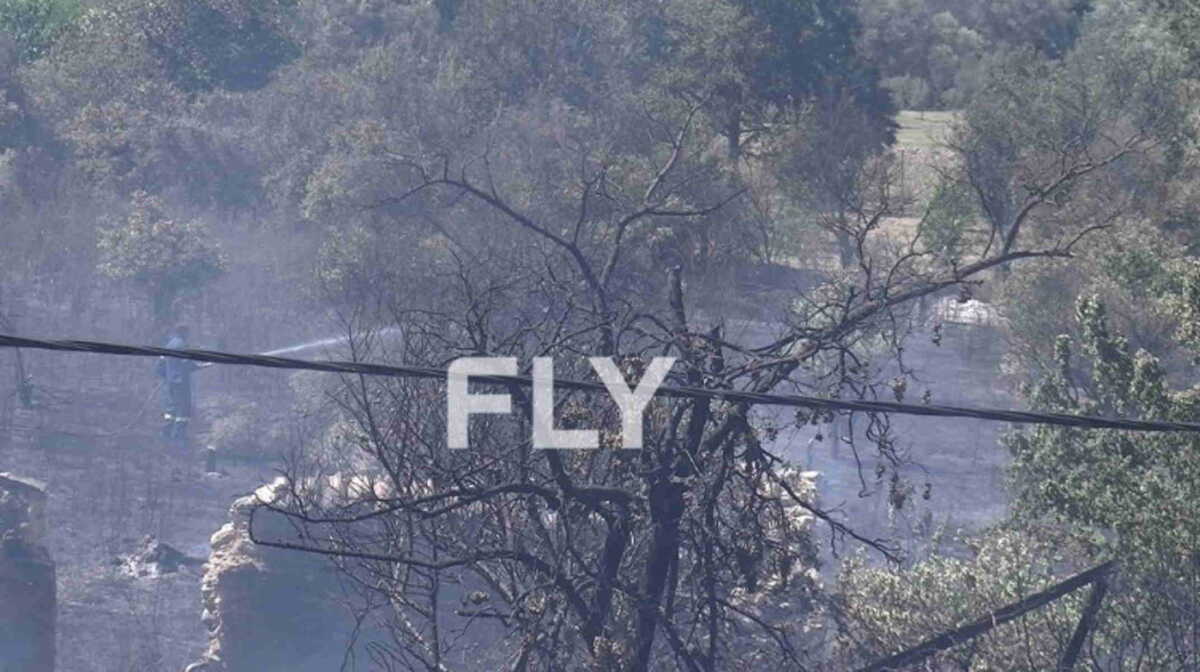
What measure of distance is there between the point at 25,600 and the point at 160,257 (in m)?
14.4

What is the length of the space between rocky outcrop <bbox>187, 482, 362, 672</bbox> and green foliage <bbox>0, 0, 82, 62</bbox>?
2745cm

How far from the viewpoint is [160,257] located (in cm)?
3606

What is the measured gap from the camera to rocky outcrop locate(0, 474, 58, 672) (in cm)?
2267

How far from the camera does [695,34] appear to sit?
121 ft

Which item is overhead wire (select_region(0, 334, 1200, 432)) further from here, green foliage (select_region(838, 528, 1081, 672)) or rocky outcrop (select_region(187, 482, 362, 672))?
rocky outcrop (select_region(187, 482, 362, 672))

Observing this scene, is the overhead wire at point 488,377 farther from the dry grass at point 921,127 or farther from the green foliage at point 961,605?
the dry grass at point 921,127

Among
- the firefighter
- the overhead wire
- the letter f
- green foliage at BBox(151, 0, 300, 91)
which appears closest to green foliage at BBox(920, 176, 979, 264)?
the firefighter

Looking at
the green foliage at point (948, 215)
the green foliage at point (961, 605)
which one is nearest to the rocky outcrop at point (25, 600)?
the green foliage at point (961, 605)

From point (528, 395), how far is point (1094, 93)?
88.1 ft

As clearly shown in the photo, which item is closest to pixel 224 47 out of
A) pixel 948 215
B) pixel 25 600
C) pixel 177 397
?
pixel 177 397

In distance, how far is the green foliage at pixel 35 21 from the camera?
46.6 meters

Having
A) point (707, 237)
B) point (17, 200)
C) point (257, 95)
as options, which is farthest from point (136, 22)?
point (707, 237)

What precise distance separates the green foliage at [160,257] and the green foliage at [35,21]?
11794 mm

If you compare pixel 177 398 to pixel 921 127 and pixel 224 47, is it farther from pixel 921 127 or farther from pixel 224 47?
pixel 921 127
